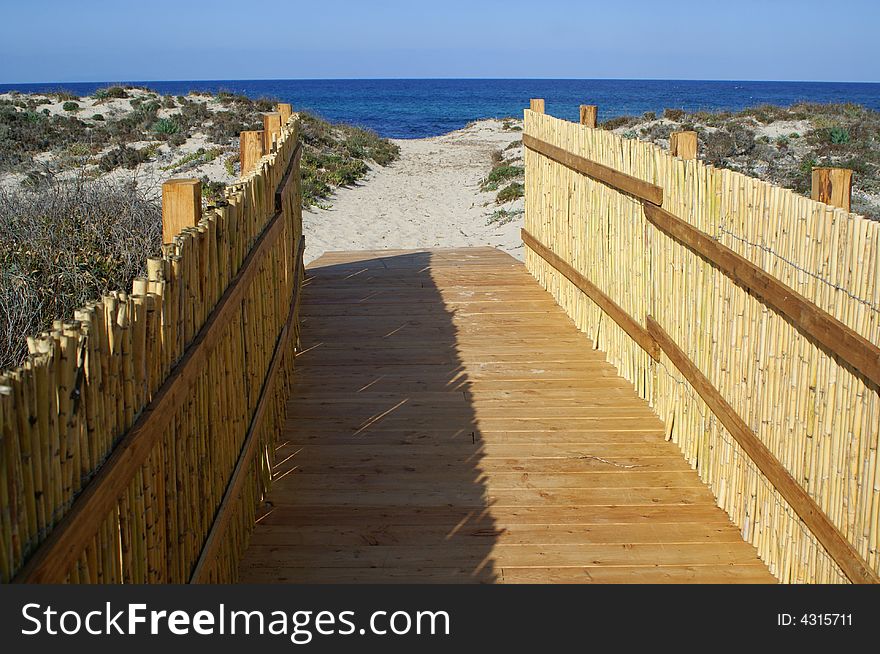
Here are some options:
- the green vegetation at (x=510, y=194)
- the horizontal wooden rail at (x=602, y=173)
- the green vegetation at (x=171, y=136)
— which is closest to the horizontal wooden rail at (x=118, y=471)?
the horizontal wooden rail at (x=602, y=173)

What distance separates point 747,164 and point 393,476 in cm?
1631

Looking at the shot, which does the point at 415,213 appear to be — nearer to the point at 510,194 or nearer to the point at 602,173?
the point at 510,194

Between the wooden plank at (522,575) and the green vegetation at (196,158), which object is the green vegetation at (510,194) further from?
the wooden plank at (522,575)

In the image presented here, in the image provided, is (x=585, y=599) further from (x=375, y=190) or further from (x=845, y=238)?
(x=375, y=190)

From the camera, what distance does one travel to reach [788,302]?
405cm

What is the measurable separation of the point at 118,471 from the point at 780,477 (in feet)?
9.24

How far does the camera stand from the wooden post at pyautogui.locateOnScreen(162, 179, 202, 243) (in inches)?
Answer: 157

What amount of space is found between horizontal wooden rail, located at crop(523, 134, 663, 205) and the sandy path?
3.90 meters

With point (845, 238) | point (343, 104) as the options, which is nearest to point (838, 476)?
point (845, 238)

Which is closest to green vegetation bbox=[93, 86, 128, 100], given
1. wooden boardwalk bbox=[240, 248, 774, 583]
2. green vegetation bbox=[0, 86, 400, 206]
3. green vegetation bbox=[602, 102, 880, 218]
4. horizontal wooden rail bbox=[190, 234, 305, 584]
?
green vegetation bbox=[0, 86, 400, 206]

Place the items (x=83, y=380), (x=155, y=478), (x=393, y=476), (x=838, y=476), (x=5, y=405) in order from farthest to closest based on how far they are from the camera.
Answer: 1. (x=393, y=476)
2. (x=838, y=476)
3. (x=155, y=478)
4. (x=83, y=380)
5. (x=5, y=405)

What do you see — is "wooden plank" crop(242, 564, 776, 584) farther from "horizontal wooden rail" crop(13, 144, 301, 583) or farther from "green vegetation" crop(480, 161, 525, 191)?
"green vegetation" crop(480, 161, 525, 191)

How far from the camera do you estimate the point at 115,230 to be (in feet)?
25.2

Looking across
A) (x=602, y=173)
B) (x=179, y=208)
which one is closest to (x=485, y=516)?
(x=179, y=208)
